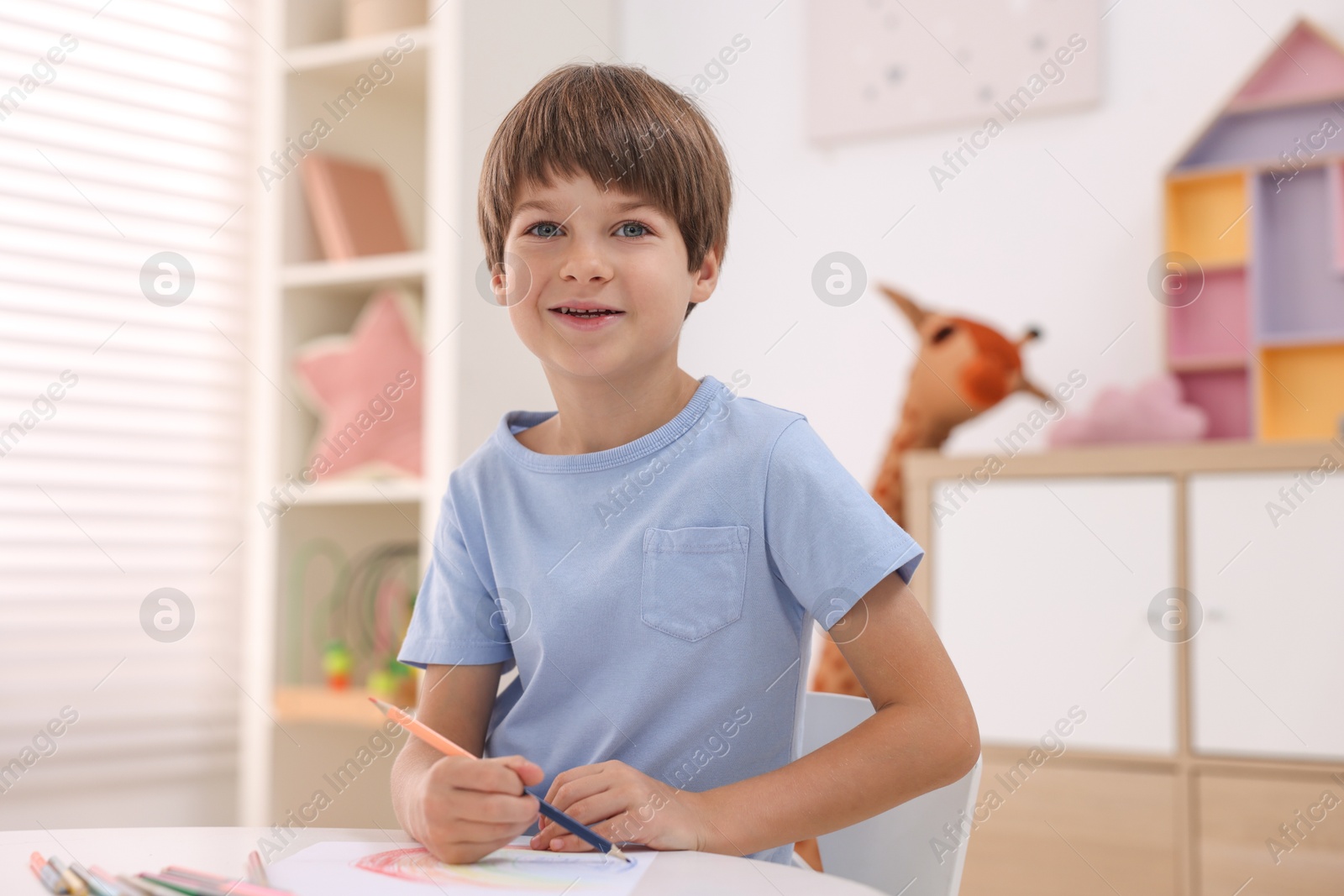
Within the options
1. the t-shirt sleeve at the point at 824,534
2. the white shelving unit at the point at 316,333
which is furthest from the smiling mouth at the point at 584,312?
the white shelving unit at the point at 316,333

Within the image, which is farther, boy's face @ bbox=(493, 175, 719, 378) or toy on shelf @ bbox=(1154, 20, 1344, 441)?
toy on shelf @ bbox=(1154, 20, 1344, 441)

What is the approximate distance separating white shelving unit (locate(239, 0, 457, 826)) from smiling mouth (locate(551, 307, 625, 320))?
1125mm

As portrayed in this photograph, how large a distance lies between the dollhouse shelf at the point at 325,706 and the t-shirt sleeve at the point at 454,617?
110 cm

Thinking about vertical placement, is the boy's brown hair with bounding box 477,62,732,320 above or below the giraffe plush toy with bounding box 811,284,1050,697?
below

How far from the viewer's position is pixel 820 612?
75 cm

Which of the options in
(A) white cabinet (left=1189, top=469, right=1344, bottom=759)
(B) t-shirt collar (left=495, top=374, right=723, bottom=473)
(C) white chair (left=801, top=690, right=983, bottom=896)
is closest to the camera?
(C) white chair (left=801, top=690, right=983, bottom=896)

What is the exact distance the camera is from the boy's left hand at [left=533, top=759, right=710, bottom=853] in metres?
0.63

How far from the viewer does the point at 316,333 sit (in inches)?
84.7

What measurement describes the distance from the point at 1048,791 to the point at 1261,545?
1.44 feet

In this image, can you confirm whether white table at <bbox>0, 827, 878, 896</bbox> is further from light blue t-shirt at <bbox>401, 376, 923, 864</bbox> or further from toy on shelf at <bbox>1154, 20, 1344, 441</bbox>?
toy on shelf at <bbox>1154, 20, 1344, 441</bbox>

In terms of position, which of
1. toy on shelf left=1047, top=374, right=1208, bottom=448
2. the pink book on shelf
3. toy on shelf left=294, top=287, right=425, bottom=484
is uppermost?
the pink book on shelf

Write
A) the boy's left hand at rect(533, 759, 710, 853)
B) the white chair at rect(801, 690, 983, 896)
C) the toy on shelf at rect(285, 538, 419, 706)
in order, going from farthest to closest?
the toy on shelf at rect(285, 538, 419, 706) → the white chair at rect(801, 690, 983, 896) → the boy's left hand at rect(533, 759, 710, 853)

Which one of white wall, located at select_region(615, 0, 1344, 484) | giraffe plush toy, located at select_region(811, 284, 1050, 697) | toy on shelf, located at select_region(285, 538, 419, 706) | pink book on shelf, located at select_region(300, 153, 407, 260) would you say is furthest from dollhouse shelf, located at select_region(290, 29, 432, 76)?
giraffe plush toy, located at select_region(811, 284, 1050, 697)

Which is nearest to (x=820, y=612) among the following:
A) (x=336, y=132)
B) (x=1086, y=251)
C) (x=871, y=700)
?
(x=871, y=700)
